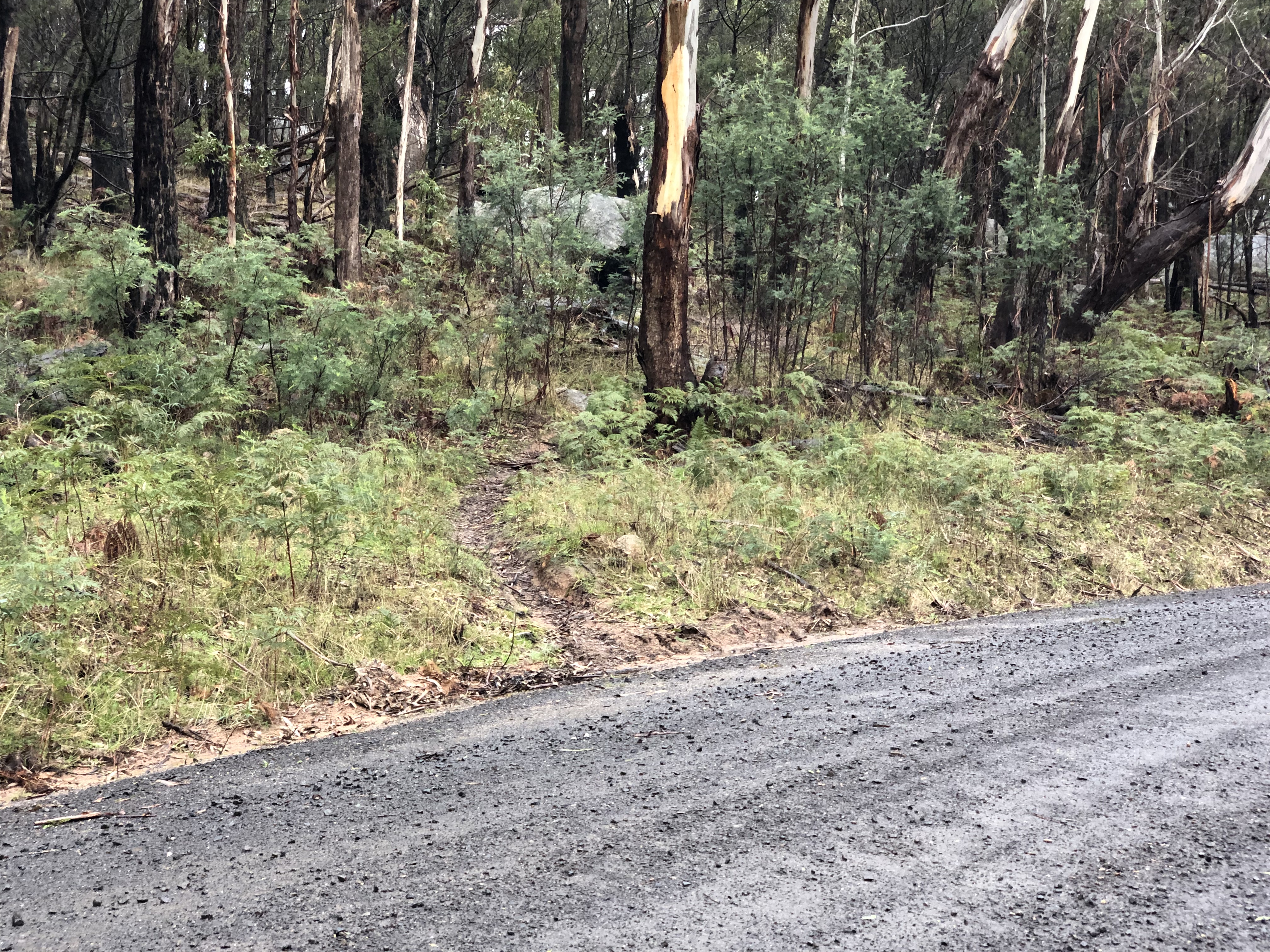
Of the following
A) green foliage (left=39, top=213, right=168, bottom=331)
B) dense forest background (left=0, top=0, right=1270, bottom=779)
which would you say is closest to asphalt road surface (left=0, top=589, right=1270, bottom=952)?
dense forest background (left=0, top=0, right=1270, bottom=779)

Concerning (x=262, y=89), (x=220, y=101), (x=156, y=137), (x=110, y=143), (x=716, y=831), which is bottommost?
(x=716, y=831)

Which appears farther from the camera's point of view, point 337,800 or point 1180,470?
point 1180,470

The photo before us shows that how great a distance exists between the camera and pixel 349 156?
15008 mm

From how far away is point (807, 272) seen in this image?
40.6ft

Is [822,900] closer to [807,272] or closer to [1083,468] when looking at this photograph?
[1083,468]

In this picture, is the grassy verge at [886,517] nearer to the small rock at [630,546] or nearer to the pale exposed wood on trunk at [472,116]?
the small rock at [630,546]

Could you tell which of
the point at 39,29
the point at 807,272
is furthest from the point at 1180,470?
the point at 39,29

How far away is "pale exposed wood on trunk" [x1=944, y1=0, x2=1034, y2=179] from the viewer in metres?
15.2

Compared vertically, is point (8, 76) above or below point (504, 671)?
above

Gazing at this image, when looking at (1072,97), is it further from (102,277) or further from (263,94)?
(263,94)

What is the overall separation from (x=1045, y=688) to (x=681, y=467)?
4.70 meters

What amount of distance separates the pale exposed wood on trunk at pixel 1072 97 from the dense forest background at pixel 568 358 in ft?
0.35

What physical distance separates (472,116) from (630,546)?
14.2 meters

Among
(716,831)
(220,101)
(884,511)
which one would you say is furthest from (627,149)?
(716,831)
